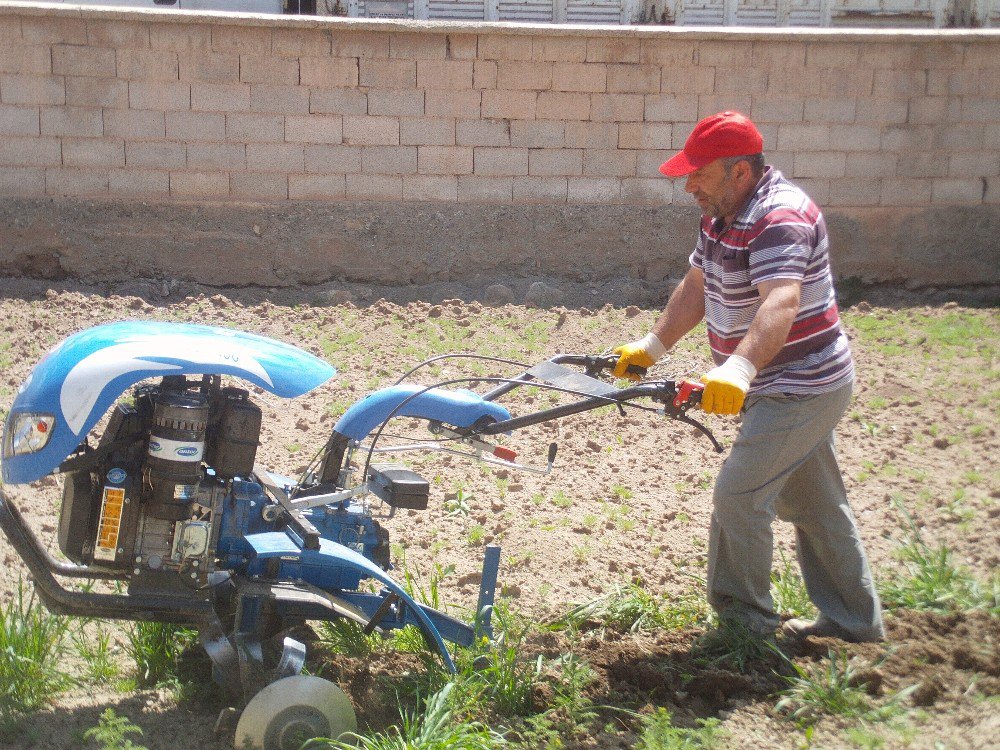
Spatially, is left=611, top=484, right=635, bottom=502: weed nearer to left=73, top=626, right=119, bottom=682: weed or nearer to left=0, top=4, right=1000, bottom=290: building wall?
left=73, top=626, right=119, bottom=682: weed

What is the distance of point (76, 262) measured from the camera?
366 inches

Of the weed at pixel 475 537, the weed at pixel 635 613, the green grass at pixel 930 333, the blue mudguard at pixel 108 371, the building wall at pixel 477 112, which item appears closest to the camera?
the blue mudguard at pixel 108 371

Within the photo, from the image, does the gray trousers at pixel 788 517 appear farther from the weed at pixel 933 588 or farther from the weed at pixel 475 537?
the weed at pixel 475 537

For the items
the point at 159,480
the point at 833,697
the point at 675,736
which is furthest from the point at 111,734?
the point at 833,697

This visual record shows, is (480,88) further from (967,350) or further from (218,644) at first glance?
(218,644)

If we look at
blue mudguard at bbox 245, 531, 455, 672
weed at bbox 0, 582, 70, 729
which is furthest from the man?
weed at bbox 0, 582, 70, 729

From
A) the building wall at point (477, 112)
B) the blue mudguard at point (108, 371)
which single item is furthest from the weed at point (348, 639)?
the building wall at point (477, 112)

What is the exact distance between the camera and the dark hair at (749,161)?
12.2ft

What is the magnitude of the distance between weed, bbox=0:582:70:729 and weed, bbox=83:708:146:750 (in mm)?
326

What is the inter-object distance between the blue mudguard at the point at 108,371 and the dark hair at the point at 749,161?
159cm

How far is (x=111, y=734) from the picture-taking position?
3.01 metres

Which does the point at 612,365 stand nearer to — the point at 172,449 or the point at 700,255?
the point at 700,255

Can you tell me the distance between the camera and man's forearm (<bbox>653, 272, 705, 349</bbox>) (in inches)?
168

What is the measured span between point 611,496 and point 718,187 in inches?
94.2
